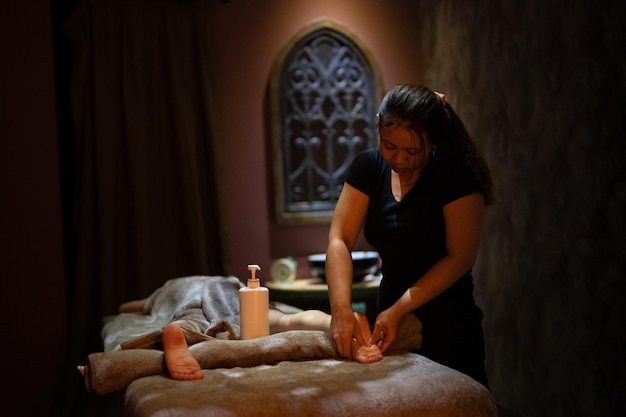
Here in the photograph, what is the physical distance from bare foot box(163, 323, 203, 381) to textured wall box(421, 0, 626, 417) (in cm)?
156

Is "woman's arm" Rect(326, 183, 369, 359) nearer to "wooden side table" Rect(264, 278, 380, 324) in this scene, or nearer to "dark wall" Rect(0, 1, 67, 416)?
"wooden side table" Rect(264, 278, 380, 324)

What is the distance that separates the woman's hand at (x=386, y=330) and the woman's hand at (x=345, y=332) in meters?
0.04

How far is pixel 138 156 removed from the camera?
3600 mm

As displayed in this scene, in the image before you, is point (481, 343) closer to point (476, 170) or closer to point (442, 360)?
point (442, 360)

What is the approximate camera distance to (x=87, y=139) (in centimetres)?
353

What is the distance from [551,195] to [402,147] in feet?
4.02

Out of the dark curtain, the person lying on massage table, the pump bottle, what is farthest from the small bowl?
the pump bottle

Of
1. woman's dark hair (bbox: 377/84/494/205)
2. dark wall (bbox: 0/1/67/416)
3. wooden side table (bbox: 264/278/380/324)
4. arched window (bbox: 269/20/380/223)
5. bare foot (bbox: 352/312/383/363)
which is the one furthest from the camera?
arched window (bbox: 269/20/380/223)

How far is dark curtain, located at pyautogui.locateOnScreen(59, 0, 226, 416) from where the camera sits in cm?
352

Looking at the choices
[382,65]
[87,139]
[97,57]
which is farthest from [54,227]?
[382,65]

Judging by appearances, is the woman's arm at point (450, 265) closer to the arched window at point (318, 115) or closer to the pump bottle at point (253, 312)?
the pump bottle at point (253, 312)

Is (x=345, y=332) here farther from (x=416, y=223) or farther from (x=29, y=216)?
(x=29, y=216)

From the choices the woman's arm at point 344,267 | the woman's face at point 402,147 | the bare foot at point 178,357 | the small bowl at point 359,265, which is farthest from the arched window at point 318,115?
the bare foot at point 178,357

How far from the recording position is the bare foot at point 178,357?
5.41 feet
